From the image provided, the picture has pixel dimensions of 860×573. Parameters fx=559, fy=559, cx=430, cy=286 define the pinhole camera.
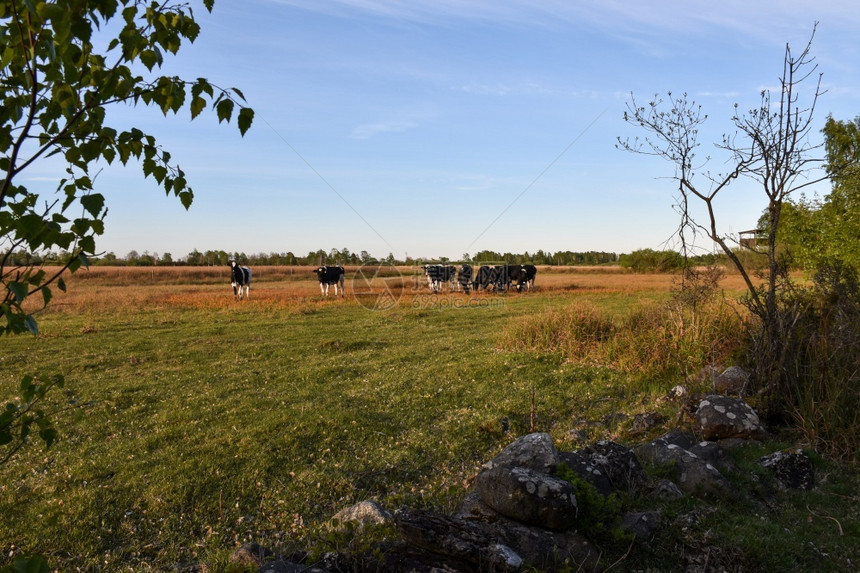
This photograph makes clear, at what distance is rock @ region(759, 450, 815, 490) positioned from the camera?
252 inches

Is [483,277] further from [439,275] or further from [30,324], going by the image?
[30,324]

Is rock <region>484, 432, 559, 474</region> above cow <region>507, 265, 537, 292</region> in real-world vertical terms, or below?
below

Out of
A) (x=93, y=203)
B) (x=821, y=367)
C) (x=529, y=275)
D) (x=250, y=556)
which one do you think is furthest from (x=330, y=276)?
(x=93, y=203)

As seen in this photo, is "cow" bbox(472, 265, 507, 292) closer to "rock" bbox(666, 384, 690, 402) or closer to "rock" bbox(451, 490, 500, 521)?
"rock" bbox(666, 384, 690, 402)

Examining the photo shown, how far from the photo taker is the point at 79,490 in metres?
Result: 7.42

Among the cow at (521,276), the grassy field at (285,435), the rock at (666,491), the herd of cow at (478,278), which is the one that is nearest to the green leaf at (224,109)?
the grassy field at (285,435)

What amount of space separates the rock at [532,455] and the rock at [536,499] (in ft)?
2.04

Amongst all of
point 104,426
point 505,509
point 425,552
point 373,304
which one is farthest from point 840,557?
point 373,304

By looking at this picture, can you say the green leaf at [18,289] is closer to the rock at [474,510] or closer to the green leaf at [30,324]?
the green leaf at [30,324]

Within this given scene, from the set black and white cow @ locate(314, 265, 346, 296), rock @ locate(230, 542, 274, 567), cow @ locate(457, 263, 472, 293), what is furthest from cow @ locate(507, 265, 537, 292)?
rock @ locate(230, 542, 274, 567)

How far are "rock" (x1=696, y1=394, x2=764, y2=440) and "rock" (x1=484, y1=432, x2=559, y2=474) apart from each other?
3165 mm

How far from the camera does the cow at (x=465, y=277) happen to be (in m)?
44.0

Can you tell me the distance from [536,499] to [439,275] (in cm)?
4012

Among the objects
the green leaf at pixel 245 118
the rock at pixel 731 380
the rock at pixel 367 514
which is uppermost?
the green leaf at pixel 245 118
